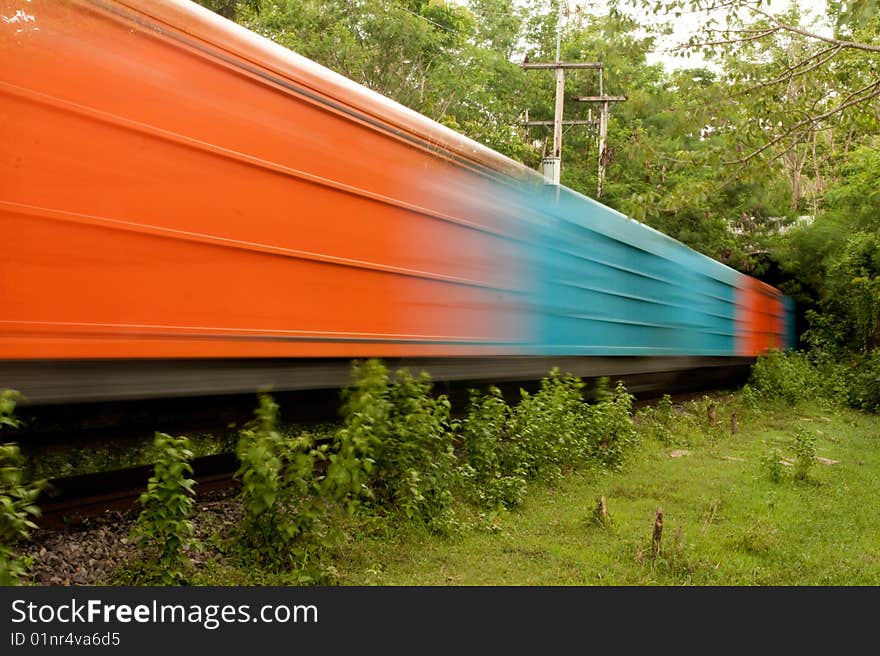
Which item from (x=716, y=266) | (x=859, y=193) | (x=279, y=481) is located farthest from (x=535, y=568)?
(x=859, y=193)

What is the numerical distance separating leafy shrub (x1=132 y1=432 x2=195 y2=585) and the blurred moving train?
0.37 metres

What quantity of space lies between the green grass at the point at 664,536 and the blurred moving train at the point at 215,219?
1210 millimetres

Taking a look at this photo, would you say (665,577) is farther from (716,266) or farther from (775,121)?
(716,266)

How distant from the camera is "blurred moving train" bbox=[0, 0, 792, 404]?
3947 mm

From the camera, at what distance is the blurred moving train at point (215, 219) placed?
3.95 metres

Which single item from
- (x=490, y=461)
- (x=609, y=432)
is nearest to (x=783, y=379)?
(x=609, y=432)

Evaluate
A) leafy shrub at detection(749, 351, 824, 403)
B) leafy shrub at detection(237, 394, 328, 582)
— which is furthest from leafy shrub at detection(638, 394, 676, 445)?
leafy shrub at detection(237, 394, 328, 582)

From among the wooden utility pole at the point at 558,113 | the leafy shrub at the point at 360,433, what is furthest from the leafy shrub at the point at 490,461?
the wooden utility pole at the point at 558,113

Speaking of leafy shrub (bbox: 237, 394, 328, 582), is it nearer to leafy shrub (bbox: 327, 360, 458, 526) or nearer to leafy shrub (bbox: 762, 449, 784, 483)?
leafy shrub (bbox: 327, 360, 458, 526)

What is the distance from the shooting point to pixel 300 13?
75.0 feet

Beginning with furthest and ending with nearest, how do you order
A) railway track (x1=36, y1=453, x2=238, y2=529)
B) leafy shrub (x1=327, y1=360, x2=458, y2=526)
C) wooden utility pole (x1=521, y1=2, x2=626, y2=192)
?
wooden utility pole (x1=521, y1=2, x2=626, y2=192)
leafy shrub (x1=327, y1=360, x2=458, y2=526)
railway track (x1=36, y1=453, x2=238, y2=529)

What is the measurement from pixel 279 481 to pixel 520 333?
3.67m

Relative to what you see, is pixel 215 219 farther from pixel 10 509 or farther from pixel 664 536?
pixel 664 536

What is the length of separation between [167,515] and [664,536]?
3227 mm
